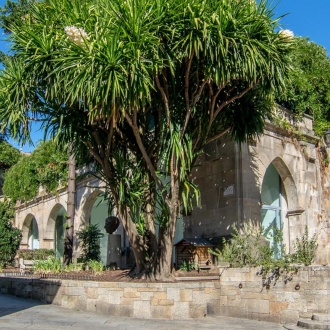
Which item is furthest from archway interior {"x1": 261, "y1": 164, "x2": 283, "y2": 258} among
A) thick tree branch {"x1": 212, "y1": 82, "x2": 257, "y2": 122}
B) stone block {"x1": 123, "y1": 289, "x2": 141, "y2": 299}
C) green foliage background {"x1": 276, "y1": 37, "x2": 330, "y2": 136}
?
stone block {"x1": 123, "y1": 289, "x2": 141, "y2": 299}

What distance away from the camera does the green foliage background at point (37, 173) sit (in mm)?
21750

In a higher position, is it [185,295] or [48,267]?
[48,267]

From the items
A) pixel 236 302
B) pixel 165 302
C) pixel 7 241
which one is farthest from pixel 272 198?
pixel 7 241

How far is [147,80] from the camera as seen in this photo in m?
8.48

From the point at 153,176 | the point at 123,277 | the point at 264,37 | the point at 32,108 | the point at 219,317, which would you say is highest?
the point at 264,37

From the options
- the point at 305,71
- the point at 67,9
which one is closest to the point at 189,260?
the point at 67,9

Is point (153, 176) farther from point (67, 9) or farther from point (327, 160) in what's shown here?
point (327, 160)

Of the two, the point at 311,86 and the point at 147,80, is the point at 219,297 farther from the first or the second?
the point at 311,86

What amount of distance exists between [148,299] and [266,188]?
6.54m

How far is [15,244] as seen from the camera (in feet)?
73.2

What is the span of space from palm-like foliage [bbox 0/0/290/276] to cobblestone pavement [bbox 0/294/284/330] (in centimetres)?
146

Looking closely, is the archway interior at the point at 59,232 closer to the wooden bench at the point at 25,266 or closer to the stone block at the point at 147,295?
the wooden bench at the point at 25,266

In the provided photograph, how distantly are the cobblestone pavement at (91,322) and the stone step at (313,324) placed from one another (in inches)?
14.2

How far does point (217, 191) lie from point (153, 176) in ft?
10.8
